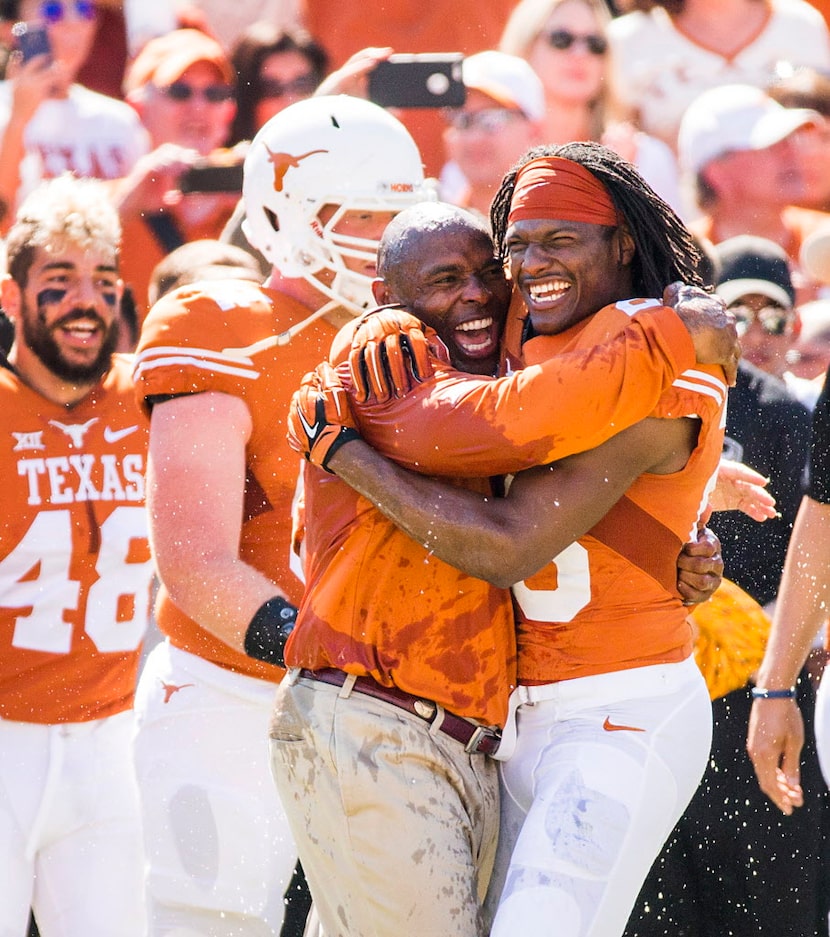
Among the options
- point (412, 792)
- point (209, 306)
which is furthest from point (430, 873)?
point (209, 306)

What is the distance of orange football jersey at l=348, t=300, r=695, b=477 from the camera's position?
2713mm

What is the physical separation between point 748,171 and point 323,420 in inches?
171

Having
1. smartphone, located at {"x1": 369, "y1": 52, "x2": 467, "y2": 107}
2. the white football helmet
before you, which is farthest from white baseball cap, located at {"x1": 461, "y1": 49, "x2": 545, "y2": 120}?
the white football helmet

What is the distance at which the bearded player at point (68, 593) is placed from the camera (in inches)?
166

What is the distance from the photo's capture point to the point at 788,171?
6.81 m

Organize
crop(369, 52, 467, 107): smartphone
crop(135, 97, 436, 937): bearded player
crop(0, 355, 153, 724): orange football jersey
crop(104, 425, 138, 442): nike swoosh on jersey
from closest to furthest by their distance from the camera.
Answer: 1. crop(135, 97, 436, 937): bearded player
2. crop(0, 355, 153, 724): orange football jersey
3. crop(104, 425, 138, 442): nike swoosh on jersey
4. crop(369, 52, 467, 107): smartphone

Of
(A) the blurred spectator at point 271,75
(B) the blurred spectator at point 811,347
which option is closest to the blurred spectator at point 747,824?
(B) the blurred spectator at point 811,347

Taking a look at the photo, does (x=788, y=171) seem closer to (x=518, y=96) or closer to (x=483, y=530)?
(x=518, y=96)

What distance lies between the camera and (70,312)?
15.2 feet

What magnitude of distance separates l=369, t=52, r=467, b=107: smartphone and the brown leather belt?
10.5ft

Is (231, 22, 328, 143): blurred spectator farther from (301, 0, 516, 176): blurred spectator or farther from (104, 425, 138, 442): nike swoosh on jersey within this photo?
(104, 425, 138, 442): nike swoosh on jersey

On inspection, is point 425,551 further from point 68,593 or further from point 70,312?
point 70,312

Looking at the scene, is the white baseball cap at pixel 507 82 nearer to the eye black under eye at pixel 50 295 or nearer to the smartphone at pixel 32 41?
the smartphone at pixel 32 41

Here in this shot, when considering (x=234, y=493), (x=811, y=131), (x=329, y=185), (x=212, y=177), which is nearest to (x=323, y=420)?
(x=234, y=493)
